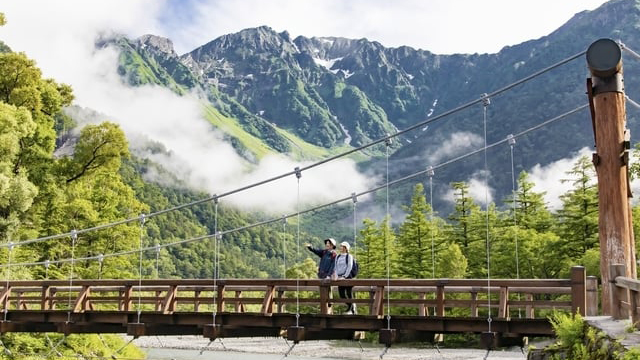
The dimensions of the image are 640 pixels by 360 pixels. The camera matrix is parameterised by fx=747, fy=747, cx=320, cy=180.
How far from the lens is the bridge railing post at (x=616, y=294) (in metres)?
8.97

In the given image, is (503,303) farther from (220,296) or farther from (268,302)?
(220,296)

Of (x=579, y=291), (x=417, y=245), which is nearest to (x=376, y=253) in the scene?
(x=417, y=245)

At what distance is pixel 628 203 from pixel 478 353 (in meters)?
31.4

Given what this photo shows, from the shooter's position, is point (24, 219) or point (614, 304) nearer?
point (614, 304)

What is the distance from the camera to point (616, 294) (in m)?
9.13

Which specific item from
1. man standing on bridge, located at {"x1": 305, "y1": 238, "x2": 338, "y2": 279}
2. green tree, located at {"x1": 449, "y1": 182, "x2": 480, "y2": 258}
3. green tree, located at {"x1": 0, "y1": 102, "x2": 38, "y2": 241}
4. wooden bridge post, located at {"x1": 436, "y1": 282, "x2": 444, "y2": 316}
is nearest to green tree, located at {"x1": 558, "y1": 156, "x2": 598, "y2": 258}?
green tree, located at {"x1": 449, "y1": 182, "x2": 480, "y2": 258}

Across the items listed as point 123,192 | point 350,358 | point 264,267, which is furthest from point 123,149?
point 264,267

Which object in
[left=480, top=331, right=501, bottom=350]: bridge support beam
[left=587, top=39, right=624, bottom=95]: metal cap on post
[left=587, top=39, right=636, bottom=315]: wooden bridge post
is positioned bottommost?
[left=480, top=331, right=501, bottom=350]: bridge support beam

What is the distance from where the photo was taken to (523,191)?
4097cm

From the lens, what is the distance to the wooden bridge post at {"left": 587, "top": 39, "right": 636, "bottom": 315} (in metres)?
9.42

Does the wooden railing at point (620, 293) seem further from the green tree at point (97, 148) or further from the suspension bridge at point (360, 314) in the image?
the green tree at point (97, 148)

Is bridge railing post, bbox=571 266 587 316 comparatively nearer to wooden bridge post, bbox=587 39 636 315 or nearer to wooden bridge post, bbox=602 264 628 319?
wooden bridge post, bbox=587 39 636 315

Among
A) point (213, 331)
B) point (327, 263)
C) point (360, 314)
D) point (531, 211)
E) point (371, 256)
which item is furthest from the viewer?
point (371, 256)

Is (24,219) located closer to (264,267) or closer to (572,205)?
(572,205)
